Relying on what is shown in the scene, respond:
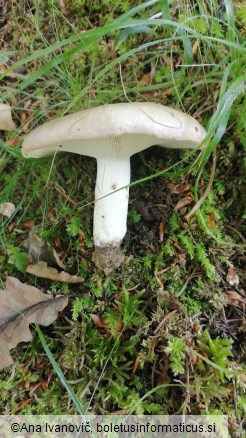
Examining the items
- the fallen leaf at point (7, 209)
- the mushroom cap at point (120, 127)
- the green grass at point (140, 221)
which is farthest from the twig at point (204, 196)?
the fallen leaf at point (7, 209)

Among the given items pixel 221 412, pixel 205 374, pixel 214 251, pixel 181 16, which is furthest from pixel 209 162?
pixel 221 412

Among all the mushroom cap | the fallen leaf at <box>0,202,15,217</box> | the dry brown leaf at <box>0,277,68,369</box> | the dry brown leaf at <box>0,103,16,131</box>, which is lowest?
the dry brown leaf at <box>0,277,68,369</box>

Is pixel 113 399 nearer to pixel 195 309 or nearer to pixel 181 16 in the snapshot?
pixel 195 309

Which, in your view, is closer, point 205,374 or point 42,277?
point 205,374

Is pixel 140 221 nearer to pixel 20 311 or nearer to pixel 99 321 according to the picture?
pixel 99 321

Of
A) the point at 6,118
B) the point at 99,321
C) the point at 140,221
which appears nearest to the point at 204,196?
the point at 140,221

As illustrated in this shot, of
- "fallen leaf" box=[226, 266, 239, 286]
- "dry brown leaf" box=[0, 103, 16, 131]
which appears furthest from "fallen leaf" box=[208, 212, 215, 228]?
"dry brown leaf" box=[0, 103, 16, 131]

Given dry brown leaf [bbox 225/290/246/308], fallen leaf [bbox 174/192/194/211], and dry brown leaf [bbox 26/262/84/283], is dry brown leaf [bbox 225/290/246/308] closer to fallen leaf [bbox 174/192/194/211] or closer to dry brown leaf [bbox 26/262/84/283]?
fallen leaf [bbox 174/192/194/211]
